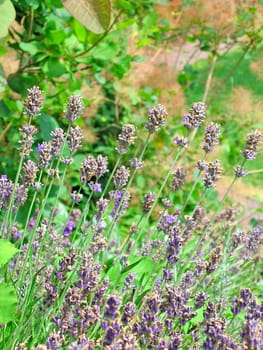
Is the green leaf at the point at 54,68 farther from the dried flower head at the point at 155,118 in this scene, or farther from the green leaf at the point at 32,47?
the dried flower head at the point at 155,118

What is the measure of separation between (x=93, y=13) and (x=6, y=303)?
0.74 metres

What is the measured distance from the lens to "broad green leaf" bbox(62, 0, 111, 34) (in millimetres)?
1688

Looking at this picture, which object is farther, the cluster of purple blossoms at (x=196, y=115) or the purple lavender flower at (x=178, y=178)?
the purple lavender flower at (x=178, y=178)

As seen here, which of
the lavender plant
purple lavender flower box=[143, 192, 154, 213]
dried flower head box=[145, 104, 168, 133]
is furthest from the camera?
purple lavender flower box=[143, 192, 154, 213]

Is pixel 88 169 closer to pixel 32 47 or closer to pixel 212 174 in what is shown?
pixel 212 174

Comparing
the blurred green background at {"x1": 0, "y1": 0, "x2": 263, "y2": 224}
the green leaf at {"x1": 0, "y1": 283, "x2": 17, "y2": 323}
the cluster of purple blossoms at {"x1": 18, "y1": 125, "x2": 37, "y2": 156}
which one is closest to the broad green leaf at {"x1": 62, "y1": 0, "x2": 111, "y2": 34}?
the cluster of purple blossoms at {"x1": 18, "y1": 125, "x2": 37, "y2": 156}

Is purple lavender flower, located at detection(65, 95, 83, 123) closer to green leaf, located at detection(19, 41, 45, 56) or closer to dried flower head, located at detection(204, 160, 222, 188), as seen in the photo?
dried flower head, located at detection(204, 160, 222, 188)

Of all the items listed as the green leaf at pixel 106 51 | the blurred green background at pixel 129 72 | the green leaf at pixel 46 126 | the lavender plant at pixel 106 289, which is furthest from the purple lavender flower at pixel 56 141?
the green leaf at pixel 106 51

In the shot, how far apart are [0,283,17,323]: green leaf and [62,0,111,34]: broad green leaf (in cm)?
68

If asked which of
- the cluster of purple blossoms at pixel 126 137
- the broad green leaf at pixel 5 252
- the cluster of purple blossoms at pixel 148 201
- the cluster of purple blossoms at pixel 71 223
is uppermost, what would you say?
the cluster of purple blossoms at pixel 126 137

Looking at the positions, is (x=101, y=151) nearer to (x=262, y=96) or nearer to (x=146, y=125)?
(x=262, y=96)

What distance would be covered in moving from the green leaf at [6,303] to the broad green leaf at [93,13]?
26.6 inches

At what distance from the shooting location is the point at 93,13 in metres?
1.71

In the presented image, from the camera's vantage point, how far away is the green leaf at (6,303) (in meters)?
1.51
